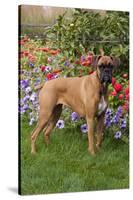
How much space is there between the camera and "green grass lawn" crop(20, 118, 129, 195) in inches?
196

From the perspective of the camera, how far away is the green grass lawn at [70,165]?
498cm

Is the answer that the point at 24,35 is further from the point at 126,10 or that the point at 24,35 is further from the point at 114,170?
the point at 114,170

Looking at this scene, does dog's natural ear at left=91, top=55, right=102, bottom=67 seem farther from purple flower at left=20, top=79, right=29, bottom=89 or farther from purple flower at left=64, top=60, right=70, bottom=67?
purple flower at left=20, top=79, right=29, bottom=89

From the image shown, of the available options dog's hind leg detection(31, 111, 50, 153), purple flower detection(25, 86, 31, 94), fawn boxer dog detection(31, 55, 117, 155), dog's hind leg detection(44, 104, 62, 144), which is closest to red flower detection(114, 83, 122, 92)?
fawn boxer dog detection(31, 55, 117, 155)

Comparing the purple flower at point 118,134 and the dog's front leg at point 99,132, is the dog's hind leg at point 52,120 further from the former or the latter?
the purple flower at point 118,134

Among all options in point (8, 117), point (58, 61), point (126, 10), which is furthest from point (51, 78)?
point (126, 10)

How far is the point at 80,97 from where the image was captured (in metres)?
5.20

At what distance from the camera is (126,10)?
211 inches

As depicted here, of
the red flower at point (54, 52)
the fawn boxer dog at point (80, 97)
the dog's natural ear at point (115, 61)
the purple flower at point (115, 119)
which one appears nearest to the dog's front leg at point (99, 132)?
the fawn boxer dog at point (80, 97)

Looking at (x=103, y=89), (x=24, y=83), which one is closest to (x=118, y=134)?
(x=103, y=89)

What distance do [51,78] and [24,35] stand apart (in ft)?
1.42

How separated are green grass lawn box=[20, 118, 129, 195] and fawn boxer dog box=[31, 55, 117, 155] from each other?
0.07 metres

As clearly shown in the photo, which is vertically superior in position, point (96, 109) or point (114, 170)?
point (96, 109)

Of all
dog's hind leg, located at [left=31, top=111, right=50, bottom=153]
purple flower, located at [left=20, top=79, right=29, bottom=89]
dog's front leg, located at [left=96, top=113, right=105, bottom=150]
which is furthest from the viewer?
dog's front leg, located at [left=96, top=113, right=105, bottom=150]
